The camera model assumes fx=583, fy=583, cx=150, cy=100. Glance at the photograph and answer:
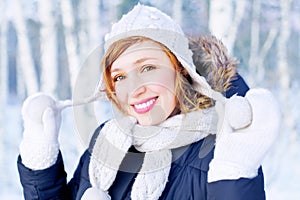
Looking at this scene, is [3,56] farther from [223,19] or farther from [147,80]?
[147,80]

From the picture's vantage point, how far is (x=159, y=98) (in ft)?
3.13

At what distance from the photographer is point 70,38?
2969mm

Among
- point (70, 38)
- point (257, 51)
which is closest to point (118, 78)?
point (70, 38)

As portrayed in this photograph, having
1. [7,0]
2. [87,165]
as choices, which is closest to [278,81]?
[7,0]

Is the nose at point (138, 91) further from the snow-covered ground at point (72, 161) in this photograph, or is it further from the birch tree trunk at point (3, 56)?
the birch tree trunk at point (3, 56)

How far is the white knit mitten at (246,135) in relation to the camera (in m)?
0.81

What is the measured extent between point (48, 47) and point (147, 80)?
2.13 metres

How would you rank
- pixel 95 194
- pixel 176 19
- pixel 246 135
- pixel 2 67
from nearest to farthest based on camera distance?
1. pixel 246 135
2. pixel 95 194
3. pixel 176 19
4. pixel 2 67

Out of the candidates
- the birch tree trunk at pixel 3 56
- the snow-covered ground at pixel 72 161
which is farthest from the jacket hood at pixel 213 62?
the birch tree trunk at pixel 3 56

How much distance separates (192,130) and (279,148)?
90.1 inches

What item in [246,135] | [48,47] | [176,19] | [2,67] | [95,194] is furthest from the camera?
[2,67]

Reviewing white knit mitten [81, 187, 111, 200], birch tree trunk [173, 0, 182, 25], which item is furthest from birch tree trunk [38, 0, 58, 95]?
white knit mitten [81, 187, 111, 200]

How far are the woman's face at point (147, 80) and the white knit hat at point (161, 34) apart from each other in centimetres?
2

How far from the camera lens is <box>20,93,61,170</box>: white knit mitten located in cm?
101
